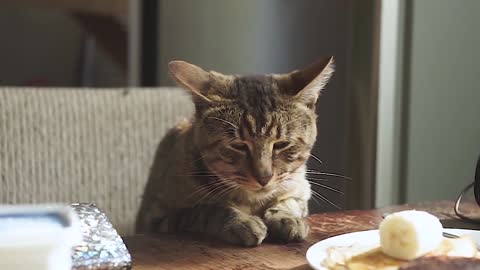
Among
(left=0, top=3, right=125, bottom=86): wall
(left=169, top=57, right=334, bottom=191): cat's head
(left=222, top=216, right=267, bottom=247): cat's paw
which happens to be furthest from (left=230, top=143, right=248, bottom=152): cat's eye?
(left=0, top=3, right=125, bottom=86): wall

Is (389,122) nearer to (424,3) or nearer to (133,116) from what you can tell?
(424,3)

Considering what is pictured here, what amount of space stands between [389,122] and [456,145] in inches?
6.7

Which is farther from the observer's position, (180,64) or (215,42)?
(215,42)

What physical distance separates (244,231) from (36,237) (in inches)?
16.0

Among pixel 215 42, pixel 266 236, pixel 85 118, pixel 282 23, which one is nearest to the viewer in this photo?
pixel 266 236

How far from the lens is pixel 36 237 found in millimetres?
652

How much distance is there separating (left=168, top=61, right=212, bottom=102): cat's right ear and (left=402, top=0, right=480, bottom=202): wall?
688 millimetres

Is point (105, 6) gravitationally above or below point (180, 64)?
above

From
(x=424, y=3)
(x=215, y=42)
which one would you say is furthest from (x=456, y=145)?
(x=215, y=42)

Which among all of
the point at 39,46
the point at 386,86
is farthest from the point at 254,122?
the point at 39,46

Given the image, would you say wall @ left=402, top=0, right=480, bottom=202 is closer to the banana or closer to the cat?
the cat

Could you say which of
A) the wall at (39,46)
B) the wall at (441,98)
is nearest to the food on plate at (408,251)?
the wall at (441,98)

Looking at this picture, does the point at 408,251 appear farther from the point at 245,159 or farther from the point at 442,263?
the point at 245,159

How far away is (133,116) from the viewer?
1.72m
